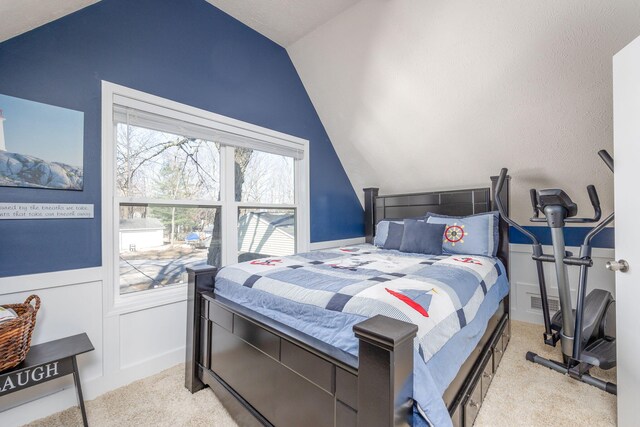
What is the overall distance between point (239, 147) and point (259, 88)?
0.64m

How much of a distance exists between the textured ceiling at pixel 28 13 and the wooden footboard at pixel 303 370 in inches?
61.8

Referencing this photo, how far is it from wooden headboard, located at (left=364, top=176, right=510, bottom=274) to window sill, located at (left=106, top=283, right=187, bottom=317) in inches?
95.1

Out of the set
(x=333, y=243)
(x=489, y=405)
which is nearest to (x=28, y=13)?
(x=333, y=243)

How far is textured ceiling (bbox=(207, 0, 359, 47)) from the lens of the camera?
2.47m

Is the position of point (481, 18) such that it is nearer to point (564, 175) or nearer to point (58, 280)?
point (564, 175)

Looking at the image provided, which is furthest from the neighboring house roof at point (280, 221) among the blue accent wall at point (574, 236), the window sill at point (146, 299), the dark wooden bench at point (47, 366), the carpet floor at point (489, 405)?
the blue accent wall at point (574, 236)

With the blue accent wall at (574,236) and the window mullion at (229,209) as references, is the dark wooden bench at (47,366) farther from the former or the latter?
the blue accent wall at (574,236)

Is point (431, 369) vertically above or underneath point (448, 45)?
underneath

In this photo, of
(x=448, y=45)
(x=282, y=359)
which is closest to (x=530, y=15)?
Result: (x=448, y=45)

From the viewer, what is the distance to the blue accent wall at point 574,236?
8.68 feet

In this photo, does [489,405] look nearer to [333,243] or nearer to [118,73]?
[333,243]

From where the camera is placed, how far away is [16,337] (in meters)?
1.38

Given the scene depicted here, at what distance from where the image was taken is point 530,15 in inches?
75.9

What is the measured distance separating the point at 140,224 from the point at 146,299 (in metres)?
0.55
